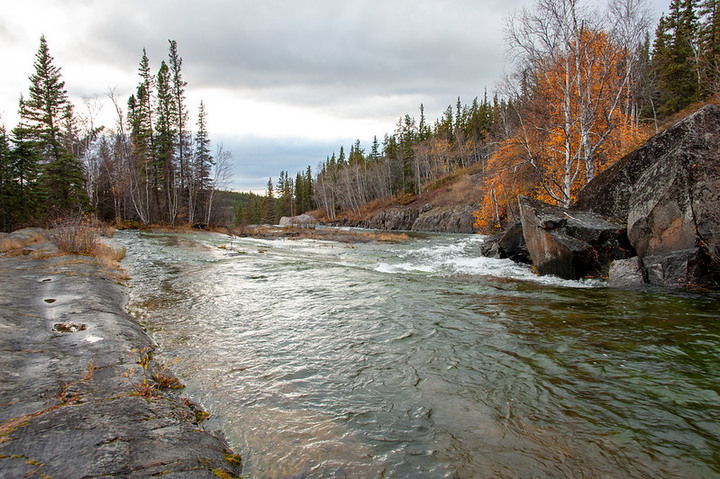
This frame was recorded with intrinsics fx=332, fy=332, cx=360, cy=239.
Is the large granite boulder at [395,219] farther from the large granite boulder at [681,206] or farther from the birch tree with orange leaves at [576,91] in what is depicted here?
the large granite boulder at [681,206]

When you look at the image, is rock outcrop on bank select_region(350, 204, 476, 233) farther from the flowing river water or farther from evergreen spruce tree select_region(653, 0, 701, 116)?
the flowing river water

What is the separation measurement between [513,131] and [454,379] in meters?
20.2

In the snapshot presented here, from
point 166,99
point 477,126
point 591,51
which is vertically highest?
point 477,126

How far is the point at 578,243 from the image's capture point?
33.4ft

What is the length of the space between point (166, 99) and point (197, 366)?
4666 centimetres

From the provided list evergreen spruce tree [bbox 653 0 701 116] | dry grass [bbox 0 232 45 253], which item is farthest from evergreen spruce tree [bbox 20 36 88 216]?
evergreen spruce tree [bbox 653 0 701 116]

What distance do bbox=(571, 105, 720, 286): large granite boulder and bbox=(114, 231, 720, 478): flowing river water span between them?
1.26m

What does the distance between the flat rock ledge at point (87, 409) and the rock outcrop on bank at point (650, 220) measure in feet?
34.9

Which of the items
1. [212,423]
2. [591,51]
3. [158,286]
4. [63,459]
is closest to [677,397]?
[212,423]

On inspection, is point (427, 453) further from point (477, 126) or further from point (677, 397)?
point (477, 126)

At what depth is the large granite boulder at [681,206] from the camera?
314 inches

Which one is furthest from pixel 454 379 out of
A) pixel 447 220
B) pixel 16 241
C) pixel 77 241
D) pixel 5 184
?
pixel 447 220

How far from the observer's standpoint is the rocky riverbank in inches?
85.6

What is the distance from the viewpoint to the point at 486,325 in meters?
6.31
